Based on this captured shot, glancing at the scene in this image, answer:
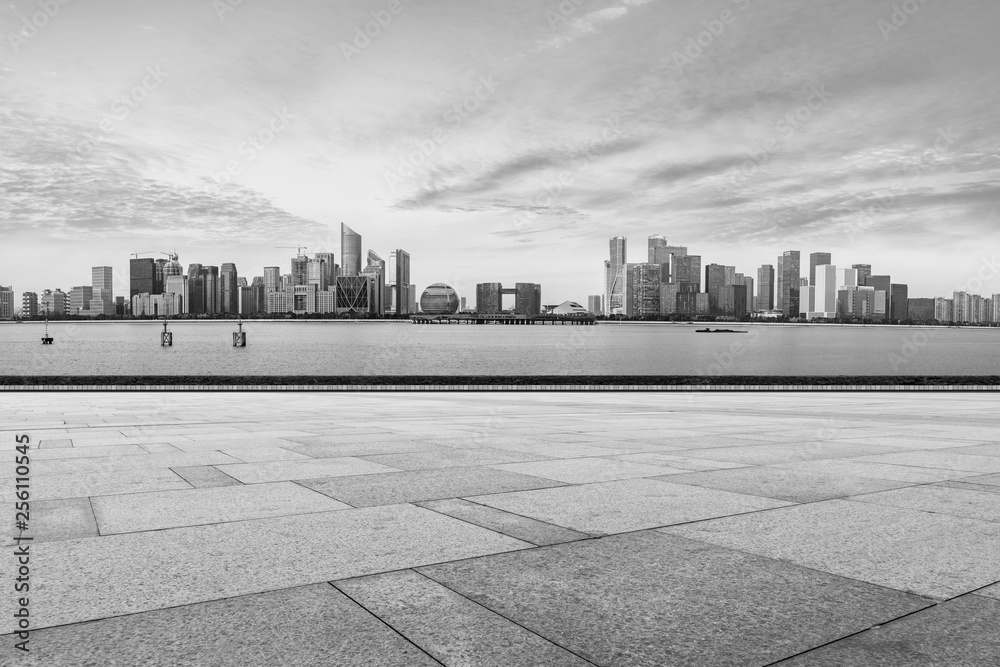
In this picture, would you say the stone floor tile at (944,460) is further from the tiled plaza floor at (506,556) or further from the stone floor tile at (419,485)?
the stone floor tile at (419,485)

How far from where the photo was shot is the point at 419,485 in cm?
782

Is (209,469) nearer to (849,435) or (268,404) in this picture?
(849,435)

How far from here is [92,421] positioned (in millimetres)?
15820

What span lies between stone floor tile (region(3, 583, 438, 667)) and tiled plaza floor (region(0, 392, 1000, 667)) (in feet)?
0.05

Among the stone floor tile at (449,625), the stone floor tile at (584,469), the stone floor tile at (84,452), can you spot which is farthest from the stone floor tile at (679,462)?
the stone floor tile at (84,452)

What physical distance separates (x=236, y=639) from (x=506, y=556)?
198cm

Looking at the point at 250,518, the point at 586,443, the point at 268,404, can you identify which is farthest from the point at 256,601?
the point at 268,404

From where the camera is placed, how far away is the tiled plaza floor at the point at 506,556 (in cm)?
369

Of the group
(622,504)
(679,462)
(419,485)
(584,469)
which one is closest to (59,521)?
(419,485)

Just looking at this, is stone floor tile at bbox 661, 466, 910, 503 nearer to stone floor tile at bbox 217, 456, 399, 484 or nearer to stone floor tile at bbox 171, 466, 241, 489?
stone floor tile at bbox 217, 456, 399, 484

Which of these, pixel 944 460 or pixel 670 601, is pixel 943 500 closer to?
pixel 944 460

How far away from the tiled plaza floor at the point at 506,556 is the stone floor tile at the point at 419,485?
0.05 meters

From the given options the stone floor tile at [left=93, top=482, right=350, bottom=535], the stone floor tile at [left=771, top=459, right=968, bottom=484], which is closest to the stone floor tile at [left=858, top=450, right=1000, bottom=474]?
the stone floor tile at [left=771, top=459, right=968, bottom=484]

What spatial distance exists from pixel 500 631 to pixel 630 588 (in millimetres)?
1041
